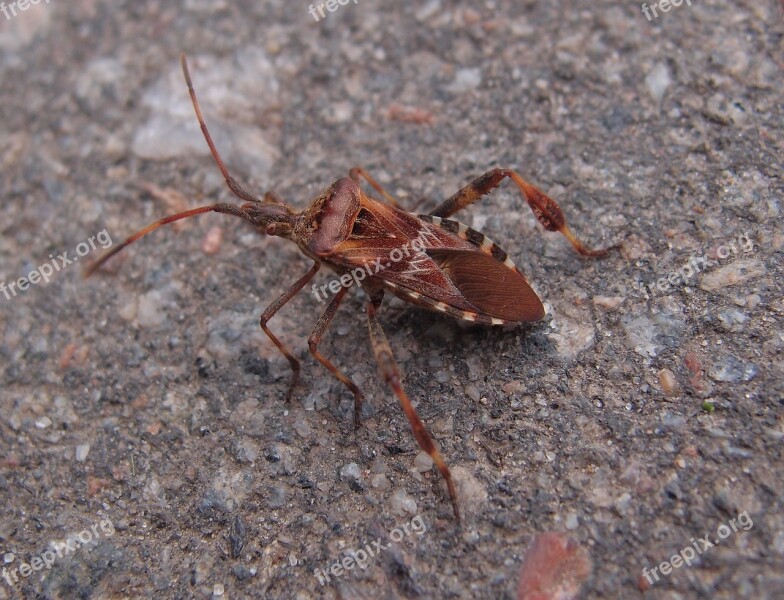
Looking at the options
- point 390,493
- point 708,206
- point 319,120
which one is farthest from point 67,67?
point 708,206

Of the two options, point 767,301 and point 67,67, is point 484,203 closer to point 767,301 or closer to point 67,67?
point 767,301

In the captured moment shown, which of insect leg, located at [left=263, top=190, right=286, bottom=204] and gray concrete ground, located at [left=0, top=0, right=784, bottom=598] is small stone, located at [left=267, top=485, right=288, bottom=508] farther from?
insect leg, located at [left=263, top=190, right=286, bottom=204]

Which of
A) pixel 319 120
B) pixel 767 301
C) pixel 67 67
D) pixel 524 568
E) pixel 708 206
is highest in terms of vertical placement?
pixel 67 67

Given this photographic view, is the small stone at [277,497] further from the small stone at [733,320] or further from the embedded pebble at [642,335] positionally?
the small stone at [733,320]
